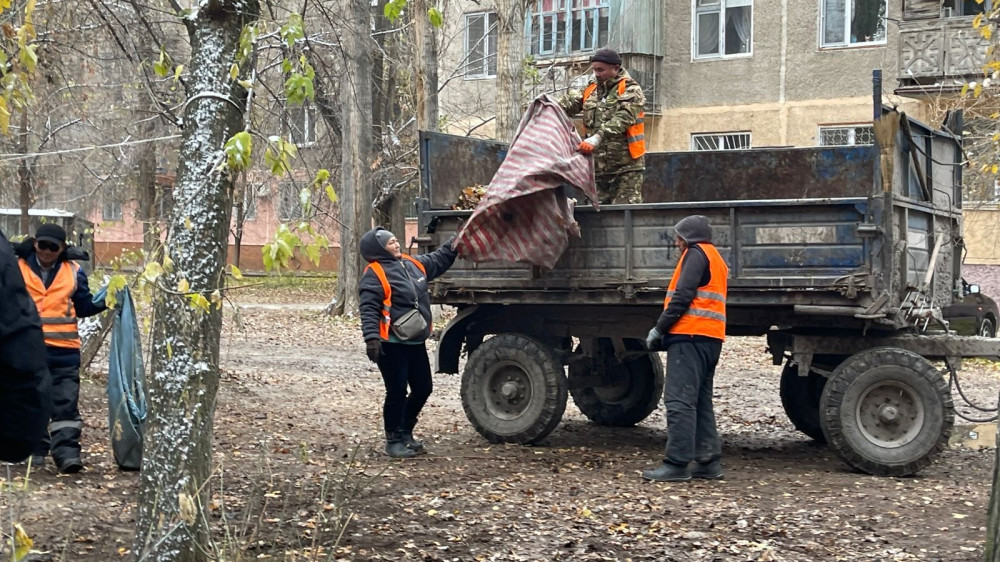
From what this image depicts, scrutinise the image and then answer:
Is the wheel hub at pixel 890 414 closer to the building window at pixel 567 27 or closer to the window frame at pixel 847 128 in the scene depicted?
the window frame at pixel 847 128

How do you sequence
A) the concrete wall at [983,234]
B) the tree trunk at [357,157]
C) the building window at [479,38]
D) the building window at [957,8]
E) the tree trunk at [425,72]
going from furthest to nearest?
the building window at [479,38]
the building window at [957,8]
the concrete wall at [983,234]
the tree trunk at [357,157]
the tree trunk at [425,72]

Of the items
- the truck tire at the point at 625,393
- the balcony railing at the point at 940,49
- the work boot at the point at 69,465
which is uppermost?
the balcony railing at the point at 940,49

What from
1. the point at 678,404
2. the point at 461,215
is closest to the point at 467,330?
the point at 461,215

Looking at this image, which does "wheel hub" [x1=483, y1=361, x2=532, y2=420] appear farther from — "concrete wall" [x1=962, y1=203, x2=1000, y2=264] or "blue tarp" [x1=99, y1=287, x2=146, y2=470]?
"concrete wall" [x1=962, y1=203, x2=1000, y2=264]

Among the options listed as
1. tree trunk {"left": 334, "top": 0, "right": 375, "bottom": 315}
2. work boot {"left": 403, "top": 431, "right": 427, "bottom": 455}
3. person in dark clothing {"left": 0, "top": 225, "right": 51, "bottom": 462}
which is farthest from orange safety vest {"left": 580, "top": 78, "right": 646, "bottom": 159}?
tree trunk {"left": 334, "top": 0, "right": 375, "bottom": 315}

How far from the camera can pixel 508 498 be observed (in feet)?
23.6

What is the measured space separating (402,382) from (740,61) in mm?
17681

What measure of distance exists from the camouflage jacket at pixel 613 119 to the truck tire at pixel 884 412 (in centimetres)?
238

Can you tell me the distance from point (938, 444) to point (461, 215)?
3713 millimetres

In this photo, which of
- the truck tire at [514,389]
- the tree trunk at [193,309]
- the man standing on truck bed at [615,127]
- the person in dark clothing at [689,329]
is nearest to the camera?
the tree trunk at [193,309]

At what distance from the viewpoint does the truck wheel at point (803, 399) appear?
373 inches

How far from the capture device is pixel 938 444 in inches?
307

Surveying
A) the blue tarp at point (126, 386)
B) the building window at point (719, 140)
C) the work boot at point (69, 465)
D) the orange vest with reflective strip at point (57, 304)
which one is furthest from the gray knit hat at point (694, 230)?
the building window at point (719, 140)

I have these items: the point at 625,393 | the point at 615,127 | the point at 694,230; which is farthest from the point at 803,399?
the point at 615,127
